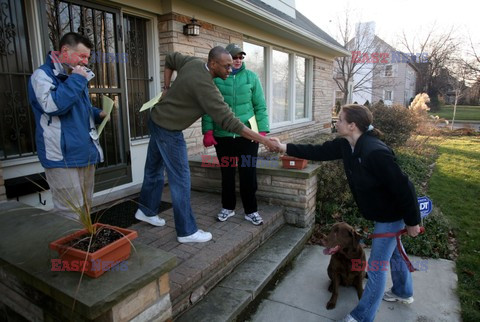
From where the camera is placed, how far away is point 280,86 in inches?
328

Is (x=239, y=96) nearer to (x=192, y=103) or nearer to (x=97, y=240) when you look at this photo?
(x=192, y=103)

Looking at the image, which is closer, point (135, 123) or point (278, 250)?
point (278, 250)

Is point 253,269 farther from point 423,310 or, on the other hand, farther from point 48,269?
point 48,269

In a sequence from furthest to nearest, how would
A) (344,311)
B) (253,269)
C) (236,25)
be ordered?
(236,25)
(253,269)
(344,311)

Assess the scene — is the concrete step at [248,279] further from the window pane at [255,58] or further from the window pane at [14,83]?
the window pane at [255,58]

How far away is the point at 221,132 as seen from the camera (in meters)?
3.34

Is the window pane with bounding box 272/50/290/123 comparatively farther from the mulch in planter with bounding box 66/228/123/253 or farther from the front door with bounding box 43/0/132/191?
the mulch in planter with bounding box 66/228/123/253

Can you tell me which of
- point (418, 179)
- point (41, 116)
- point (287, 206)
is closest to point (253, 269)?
point (287, 206)

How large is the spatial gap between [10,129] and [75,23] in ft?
4.51

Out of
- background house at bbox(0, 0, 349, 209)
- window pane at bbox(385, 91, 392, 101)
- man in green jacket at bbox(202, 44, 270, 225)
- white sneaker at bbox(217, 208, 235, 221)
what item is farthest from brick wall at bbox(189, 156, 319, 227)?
window pane at bbox(385, 91, 392, 101)

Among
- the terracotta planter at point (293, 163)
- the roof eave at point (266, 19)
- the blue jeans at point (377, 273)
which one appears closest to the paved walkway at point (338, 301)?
the blue jeans at point (377, 273)

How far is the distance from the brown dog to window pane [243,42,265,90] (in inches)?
196

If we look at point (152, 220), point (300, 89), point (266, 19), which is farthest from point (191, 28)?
point (300, 89)

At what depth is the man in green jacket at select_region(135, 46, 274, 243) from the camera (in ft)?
8.42
